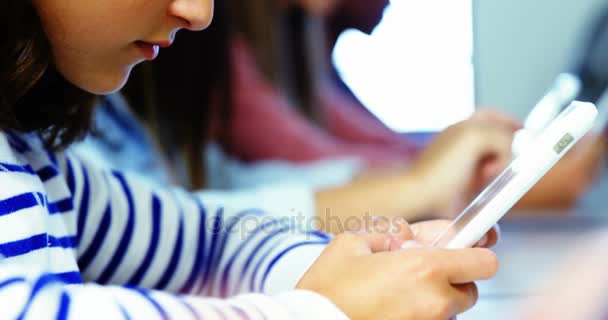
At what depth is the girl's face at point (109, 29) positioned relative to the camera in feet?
0.86

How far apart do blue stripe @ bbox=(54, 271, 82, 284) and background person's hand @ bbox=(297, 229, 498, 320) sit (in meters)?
0.09

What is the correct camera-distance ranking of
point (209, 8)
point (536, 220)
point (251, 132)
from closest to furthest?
point (209, 8) → point (536, 220) → point (251, 132)

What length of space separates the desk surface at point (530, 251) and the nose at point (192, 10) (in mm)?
148

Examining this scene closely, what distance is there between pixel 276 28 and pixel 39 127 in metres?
0.40

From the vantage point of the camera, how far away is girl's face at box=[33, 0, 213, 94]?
10.3 inches

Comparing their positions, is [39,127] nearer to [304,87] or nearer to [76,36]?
[76,36]

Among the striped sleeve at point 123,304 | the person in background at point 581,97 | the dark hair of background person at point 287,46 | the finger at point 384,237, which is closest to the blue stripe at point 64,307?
the striped sleeve at point 123,304

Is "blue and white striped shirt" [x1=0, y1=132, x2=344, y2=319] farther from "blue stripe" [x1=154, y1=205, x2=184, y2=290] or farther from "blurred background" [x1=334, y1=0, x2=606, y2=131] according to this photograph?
"blurred background" [x1=334, y1=0, x2=606, y2=131]

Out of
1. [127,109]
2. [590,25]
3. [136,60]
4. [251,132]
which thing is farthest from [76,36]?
[590,25]

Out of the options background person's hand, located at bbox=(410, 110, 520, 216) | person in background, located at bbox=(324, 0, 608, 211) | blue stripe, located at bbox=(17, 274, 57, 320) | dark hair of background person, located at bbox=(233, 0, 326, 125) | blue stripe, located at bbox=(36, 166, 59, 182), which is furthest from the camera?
dark hair of background person, located at bbox=(233, 0, 326, 125)

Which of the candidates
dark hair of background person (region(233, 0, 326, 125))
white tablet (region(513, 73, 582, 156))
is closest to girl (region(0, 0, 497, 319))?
white tablet (region(513, 73, 582, 156))

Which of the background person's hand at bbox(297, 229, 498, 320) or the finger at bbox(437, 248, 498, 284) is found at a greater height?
the finger at bbox(437, 248, 498, 284)

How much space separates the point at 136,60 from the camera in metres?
0.29

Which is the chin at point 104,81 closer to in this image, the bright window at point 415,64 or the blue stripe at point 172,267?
the blue stripe at point 172,267
